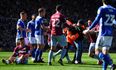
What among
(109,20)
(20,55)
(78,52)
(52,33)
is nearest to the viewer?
(109,20)

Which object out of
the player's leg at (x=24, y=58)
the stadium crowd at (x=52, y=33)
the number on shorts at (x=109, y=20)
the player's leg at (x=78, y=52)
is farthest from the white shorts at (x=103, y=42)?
the player's leg at (x=78, y=52)

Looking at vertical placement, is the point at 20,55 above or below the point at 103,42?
below

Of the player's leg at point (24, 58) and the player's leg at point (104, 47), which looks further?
the player's leg at point (24, 58)

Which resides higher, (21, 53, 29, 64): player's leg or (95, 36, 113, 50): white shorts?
(95, 36, 113, 50): white shorts

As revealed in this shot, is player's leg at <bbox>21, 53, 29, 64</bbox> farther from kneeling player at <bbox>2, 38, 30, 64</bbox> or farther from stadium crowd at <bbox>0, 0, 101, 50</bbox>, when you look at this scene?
stadium crowd at <bbox>0, 0, 101, 50</bbox>

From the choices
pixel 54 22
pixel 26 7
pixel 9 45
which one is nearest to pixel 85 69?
pixel 54 22

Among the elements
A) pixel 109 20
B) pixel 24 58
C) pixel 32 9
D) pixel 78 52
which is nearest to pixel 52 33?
pixel 24 58

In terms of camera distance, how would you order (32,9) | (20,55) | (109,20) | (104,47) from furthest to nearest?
(32,9)
(20,55)
(109,20)
(104,47)

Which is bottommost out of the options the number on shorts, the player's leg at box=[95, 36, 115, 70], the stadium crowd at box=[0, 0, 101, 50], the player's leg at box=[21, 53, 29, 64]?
the player's leg at box=[21, 53, 29, 64]

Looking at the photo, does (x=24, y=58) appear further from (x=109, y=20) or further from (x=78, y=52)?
(x=109, y=20)

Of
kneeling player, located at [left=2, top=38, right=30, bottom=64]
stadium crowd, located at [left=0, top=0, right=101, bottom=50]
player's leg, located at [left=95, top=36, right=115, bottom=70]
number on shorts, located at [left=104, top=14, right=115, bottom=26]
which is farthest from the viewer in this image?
stadium crowd, located at [left=0, top=0, right=101, bottom=50]

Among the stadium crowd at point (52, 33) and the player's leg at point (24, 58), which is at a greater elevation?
the stadium crowd at point (52, 33)

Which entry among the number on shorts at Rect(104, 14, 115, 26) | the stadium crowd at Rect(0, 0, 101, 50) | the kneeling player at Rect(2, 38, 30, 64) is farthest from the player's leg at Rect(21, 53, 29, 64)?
the stadium crowd at Rect(0, 0, 101, 50)

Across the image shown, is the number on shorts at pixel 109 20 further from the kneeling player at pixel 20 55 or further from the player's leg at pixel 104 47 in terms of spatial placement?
the kneeling player at pixel 20 55
